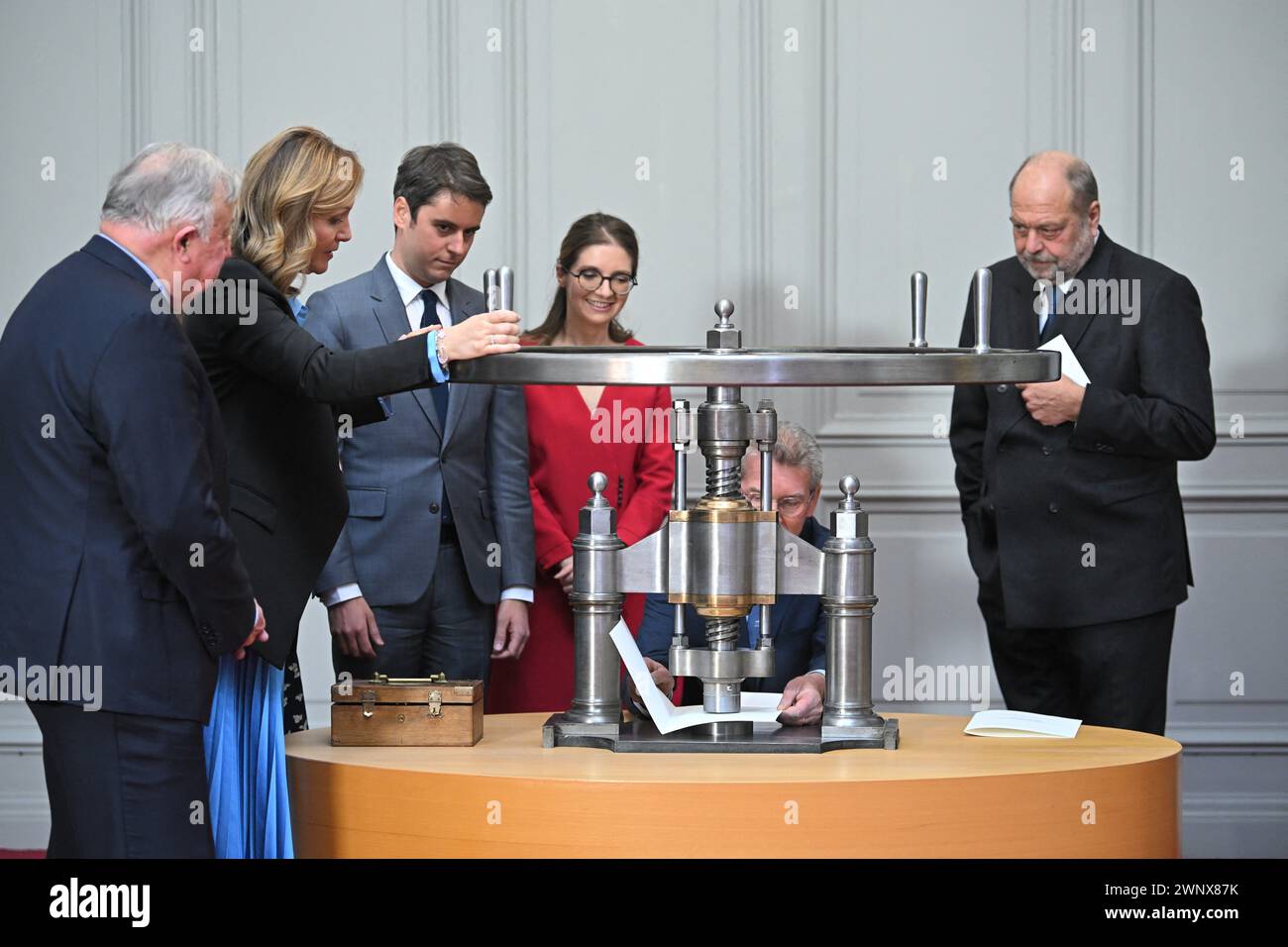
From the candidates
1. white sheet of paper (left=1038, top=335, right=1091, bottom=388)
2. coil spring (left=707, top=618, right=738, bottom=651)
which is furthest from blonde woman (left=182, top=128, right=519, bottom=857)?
white sheet of paper (left=1038, top=335, right=1091, bottom=388)

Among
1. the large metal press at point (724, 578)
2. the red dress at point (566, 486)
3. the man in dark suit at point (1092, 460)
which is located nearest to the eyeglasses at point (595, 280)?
the red dress at point (566, 486)

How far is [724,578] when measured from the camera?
2.40 meters

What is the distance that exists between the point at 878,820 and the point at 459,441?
171cm

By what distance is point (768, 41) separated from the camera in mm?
4895

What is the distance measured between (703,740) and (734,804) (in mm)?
265

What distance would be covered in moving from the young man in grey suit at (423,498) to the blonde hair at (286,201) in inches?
24.6

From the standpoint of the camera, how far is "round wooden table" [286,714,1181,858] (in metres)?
2.19

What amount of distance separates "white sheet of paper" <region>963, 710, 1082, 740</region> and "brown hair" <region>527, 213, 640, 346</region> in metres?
1.60

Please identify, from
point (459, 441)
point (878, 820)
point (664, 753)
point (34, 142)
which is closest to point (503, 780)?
point (664, 753)

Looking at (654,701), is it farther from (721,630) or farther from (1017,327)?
(1017,327)

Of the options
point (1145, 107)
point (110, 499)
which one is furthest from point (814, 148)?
point (110, 499)

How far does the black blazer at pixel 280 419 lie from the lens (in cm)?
266

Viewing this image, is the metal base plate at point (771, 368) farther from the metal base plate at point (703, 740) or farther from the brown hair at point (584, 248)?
the brown hair at point (584, 248)

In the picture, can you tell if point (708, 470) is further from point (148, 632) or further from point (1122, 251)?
point (1122, 251)
